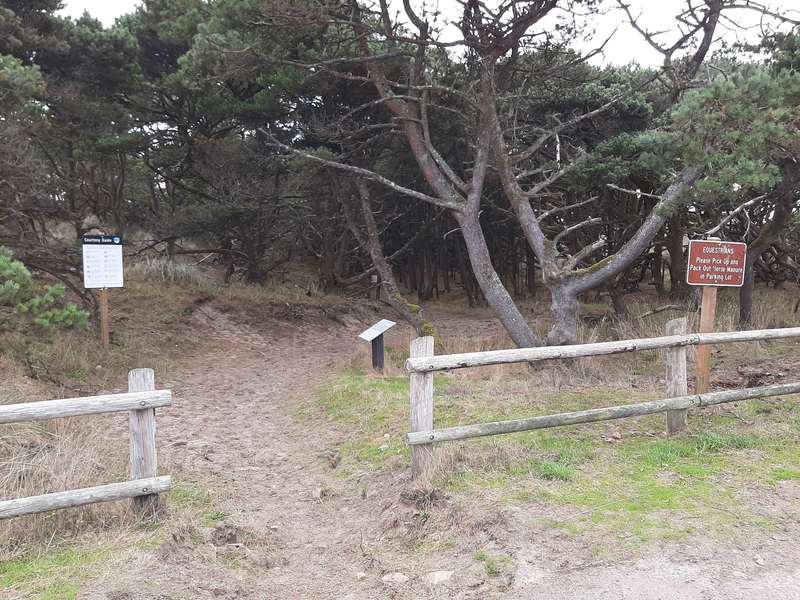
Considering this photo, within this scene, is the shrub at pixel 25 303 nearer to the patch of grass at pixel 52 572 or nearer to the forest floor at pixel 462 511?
the forest floor at pixel 462 511

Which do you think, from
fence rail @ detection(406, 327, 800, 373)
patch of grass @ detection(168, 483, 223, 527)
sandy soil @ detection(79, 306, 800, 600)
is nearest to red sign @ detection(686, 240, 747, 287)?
fence rail @ detection(406, 327, 800, 373)

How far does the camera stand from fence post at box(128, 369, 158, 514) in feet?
14.2

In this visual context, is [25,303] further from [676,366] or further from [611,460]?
[676,366]

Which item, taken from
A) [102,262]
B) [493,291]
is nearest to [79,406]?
[102,262]

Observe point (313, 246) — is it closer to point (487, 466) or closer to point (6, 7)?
point (6, 7)

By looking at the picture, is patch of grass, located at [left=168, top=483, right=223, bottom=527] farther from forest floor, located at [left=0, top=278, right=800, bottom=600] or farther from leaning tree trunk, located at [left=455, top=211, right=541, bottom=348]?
leaning tree trunk, located at [left=455, top=211, right=541, bottom=348]

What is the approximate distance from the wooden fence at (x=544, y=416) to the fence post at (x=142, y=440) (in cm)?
199

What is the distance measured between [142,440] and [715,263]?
19.8 ft

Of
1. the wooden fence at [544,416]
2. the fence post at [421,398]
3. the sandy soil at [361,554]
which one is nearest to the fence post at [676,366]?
the wooden fence at [544,416]

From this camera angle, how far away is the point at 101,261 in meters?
9.86

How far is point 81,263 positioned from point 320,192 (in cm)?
798

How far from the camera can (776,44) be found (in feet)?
25.4

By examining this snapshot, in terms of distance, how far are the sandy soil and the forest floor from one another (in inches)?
0.5

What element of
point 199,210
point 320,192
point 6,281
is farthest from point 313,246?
point 6,281
